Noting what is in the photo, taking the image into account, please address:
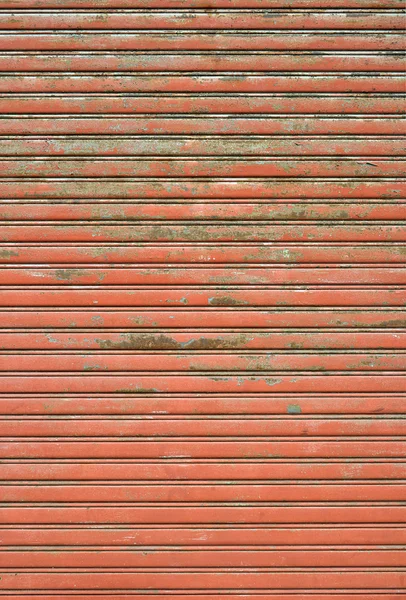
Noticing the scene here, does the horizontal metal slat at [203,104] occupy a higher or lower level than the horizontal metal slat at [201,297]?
higher

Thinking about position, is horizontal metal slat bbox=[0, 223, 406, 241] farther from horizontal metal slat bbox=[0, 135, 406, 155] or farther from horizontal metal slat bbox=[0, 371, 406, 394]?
horizontal metal slat bbox=[0, 371, 406, 394]

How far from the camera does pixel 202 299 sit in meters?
2.41

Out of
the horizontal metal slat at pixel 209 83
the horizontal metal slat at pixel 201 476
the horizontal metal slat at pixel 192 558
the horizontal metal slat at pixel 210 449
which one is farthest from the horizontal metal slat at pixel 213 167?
the horizontal metal slat at pixel 192 558

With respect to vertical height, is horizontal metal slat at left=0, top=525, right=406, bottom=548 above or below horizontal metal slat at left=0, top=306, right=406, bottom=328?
below

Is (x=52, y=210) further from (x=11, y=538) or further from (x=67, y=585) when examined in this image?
(x=67, y=585)

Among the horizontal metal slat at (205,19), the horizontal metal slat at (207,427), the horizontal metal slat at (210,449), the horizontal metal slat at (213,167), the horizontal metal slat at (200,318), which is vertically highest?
the horizontal metal slat at (205,19)

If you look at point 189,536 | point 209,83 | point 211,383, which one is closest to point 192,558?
point 189,536

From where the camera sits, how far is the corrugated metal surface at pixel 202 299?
93.7 inches

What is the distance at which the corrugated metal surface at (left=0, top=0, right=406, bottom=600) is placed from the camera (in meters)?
2.38

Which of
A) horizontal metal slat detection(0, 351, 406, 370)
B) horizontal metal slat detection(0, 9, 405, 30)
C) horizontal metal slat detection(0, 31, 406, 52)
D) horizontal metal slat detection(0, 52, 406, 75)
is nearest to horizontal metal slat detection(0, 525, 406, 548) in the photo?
horizontal metal slat detection(0, 351, 406, 370)

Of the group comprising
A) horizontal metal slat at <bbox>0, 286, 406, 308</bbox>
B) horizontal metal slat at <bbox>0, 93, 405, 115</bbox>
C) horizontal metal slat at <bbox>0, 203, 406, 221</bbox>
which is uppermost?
horizontal metal slat at <bbox>0, 93, 405, 115</bbox>

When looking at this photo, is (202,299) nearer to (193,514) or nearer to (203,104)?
(203,104)

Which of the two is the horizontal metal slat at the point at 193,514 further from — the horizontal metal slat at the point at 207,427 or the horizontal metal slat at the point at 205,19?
the horizontal metal slat at the point at 205,19

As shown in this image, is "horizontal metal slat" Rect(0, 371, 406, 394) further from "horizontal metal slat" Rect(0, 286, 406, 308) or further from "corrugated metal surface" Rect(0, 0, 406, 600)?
"horizontal metal slat" Rect(0, 286, 406, 308)
